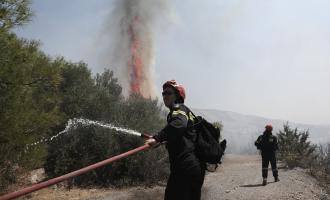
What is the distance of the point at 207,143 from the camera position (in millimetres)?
5234

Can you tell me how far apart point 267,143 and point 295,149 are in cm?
730

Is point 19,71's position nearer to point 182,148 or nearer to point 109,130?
point 182,148

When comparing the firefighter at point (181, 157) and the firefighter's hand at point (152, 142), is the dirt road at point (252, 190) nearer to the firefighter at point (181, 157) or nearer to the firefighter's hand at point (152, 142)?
the firefighter at point (181, 157)

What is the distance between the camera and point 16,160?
398 inches

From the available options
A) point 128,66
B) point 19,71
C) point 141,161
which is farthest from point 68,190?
point 128,66

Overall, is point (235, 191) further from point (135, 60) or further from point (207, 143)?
point (135, 60)

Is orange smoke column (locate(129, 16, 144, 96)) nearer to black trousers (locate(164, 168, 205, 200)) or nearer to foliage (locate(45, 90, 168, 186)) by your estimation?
foliage (locate(45, 90, 168, 186))

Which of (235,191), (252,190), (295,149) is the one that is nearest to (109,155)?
(235,191)

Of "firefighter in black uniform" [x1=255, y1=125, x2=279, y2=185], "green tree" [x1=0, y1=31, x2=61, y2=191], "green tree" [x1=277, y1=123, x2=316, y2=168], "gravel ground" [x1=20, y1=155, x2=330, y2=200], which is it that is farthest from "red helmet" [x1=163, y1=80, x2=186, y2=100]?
"green tree" [x1=277, y1=123, x2=316, y2=168]

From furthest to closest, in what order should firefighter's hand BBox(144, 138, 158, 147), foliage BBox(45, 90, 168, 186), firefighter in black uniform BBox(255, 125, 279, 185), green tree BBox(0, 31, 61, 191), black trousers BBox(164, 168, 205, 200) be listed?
1. foliage BBox(45, 90, 168, 186)
2. firefighter in black uniform BBox(255, 125, 279, 185)
3. green tree BBox(0, 31, 61, 191)
4. black trousers BBox(164, 168, 205, 200)
5. firefighter's hand BBox(144, 138, 158, 147)

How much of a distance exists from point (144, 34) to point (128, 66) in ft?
9.75

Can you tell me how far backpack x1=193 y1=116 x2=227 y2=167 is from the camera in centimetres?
519

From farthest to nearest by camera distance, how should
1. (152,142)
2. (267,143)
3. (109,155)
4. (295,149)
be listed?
(295,149) < (109,155) < (267,143) < (152,142)

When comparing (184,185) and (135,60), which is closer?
(184,185)
